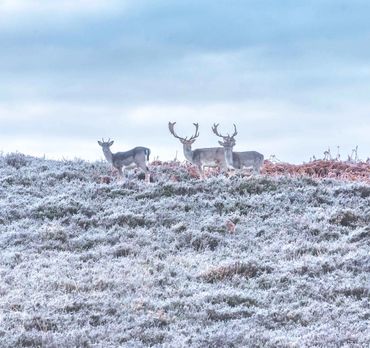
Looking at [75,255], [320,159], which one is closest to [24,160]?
[320,159]

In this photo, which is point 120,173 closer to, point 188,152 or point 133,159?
point 133,159

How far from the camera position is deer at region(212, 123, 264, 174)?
865 inches

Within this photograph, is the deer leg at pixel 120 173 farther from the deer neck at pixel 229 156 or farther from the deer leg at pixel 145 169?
the deer neck at pixel 229 156

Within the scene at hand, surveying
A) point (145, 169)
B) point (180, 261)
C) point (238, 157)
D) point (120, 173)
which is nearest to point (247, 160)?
point (238, 157)

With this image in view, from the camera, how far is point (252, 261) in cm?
1500

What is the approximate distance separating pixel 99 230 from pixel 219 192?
3.50 metres

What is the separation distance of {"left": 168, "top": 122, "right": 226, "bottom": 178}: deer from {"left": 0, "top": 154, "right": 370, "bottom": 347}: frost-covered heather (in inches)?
23.0

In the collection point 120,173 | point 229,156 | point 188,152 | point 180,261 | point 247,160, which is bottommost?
point 180,261

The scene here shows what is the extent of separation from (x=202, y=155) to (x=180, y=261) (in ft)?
23.8

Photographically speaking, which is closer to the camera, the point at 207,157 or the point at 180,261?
the point at 180,261

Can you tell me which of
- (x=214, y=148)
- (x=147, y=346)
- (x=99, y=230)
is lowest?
(x=147, y=346)

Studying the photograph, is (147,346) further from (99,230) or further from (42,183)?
(42,183)

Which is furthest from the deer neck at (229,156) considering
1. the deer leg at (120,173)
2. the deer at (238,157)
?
the deer leg at (120,173)

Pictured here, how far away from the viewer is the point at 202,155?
73.5ft
